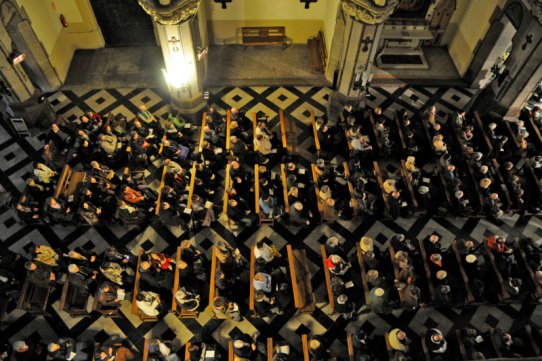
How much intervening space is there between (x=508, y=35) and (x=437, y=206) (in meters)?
6.01

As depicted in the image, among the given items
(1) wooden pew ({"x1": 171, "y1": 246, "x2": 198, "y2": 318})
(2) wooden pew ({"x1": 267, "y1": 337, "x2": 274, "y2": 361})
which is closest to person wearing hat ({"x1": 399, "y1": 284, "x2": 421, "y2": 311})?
(2) wooden pew ({"x1": 267, "y1": 337, "x2": 274, "y2": 361})

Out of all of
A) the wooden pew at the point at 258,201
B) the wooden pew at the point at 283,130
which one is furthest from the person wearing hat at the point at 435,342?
the wooden pew at the point at 283,130

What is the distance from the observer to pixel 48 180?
11.1 meters

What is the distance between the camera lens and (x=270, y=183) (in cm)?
1113

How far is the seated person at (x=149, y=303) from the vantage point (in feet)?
28.8

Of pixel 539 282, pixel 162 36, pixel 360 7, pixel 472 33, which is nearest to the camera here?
pixel 539 282

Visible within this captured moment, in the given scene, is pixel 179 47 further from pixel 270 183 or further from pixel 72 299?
pixel 72 299

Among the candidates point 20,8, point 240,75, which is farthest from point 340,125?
point 20,8

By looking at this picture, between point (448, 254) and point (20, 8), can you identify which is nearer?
point (448, 254)

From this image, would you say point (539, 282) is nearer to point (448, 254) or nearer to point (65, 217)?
point (448, 254)

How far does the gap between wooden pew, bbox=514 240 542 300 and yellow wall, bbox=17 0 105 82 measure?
14.8 meters

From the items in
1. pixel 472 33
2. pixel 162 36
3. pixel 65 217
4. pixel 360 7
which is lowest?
pixel 65 217

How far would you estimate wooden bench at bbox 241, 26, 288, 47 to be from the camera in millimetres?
14922

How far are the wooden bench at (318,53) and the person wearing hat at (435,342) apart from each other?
9.52 m
